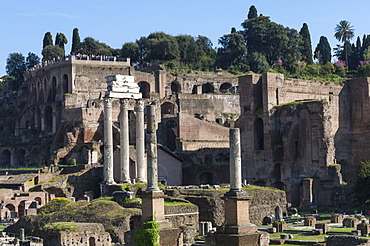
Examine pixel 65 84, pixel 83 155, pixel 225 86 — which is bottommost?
pixel 83 155

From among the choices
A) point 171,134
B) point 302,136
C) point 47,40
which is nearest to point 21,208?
point 171,134

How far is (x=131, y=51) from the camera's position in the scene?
319ft

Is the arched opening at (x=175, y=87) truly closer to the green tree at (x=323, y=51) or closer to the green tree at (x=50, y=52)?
the green tree at (x=50, y=52)

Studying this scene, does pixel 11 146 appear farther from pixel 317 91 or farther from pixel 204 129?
pixel 317 91

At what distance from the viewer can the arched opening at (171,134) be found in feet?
242

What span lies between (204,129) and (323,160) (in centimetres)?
1354

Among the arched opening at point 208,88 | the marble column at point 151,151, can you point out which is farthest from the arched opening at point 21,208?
the arched opening at point 208,88

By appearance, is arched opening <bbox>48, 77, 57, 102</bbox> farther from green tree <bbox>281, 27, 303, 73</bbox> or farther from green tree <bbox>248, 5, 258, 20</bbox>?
green tree <bbox>248, 5, 258, 20</bbox>

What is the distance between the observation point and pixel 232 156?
28906mm

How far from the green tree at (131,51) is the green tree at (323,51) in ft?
78.1

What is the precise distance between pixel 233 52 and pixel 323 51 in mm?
16448

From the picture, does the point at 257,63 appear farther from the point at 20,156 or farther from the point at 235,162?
the point at 235,162

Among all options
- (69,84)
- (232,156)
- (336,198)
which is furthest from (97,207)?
(69,84)

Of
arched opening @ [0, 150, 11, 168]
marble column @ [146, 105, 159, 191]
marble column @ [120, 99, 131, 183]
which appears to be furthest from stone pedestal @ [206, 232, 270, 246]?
arched opening @ [0, 150, 11, 168]
